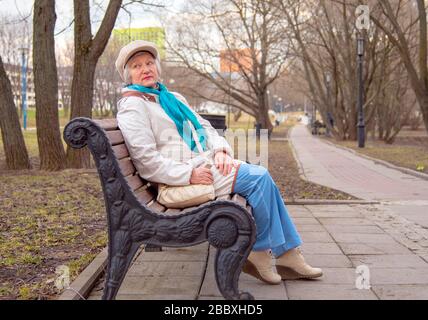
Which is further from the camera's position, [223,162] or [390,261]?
[390,261]

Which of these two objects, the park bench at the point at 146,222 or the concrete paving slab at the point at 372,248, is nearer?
the park bench at the point at 146,222

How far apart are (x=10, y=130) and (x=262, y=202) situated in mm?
8937

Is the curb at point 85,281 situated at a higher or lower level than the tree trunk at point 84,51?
lower

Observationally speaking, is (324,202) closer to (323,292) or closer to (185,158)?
(323,292)

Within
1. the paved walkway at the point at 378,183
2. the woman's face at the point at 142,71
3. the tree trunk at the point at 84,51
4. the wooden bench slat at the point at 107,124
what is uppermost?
the tree trunk at the point at 84,51

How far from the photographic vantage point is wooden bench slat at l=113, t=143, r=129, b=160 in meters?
3.10

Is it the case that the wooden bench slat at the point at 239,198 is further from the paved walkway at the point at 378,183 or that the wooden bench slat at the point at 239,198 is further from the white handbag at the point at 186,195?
the paved walkway at the point at 378,183

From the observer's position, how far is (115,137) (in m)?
3.21

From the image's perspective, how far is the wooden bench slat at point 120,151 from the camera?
10.2 ft

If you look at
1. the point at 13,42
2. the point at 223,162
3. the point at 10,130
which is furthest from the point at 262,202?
the point at 13,42

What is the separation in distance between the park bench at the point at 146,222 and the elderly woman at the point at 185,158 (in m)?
0.21

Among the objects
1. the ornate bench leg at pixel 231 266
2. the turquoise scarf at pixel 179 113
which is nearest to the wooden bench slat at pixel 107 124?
the turquoise scarf at pixel 179 113
